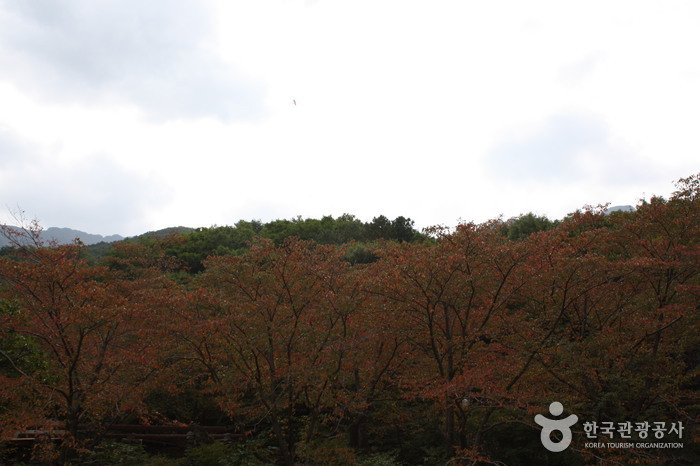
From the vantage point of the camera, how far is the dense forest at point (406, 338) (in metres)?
9.57

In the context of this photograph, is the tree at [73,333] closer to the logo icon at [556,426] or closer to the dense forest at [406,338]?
the dense forest at [406,338]

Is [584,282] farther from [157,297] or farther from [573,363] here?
[157,297]

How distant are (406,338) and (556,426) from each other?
3645 mm

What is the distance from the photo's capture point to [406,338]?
1091 cm

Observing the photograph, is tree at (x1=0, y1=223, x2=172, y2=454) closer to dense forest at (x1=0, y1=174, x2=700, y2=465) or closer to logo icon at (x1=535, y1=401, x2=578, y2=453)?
dense forest at (x1=0, y1=174, x2=700, y2=465)

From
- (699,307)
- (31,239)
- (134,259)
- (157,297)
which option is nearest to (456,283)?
(699,307)

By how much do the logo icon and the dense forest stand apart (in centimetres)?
22

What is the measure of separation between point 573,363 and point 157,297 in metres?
8.99

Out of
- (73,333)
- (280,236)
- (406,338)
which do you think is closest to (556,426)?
(406,338)

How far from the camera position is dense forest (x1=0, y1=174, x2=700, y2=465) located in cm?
957

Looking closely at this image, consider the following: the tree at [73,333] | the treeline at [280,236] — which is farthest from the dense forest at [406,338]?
the treeline at [280,236]

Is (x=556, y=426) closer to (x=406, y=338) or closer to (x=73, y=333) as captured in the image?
(x=406, y=338)

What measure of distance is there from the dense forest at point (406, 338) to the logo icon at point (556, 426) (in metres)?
0.22

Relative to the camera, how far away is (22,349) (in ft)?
37.4
